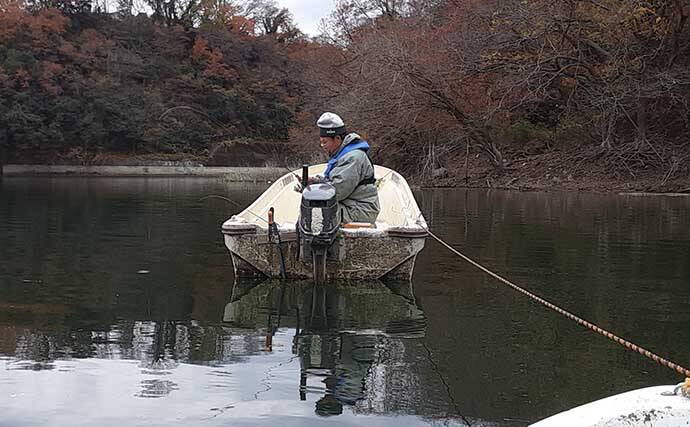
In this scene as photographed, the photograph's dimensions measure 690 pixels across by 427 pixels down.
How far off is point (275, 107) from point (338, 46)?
19.8 meters

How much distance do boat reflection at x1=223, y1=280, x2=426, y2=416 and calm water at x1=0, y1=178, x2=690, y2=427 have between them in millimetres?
18

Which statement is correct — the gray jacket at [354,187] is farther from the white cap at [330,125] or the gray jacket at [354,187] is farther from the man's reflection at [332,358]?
the man's reflection at [332,358]

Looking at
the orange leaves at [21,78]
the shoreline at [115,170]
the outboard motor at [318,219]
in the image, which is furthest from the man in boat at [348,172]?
the orange leaves at [21,78]

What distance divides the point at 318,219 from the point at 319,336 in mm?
1481

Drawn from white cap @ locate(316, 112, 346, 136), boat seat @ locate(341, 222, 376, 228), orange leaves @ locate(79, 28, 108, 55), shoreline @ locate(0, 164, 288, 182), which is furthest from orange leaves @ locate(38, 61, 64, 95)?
boat seat @ locate(341, 222, 376, 228)

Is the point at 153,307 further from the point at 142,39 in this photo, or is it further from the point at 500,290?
the point at 142,39

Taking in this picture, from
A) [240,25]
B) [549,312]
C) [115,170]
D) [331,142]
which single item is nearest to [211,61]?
[240,25]

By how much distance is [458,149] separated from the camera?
1220 inches

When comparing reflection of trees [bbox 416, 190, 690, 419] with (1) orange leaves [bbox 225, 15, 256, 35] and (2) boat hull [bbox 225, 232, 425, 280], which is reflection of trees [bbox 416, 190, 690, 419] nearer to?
(2) boat hull [bbox 225, 232, 425, 280]

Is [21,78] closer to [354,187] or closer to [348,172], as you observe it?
[354,187]

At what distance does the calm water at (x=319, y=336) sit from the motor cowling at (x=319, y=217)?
48 centimetres

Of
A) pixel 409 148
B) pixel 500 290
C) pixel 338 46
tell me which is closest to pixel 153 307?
pixel 500 290

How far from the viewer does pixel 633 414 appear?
91.7 inches

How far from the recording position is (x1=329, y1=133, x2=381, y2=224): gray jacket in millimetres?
7492
